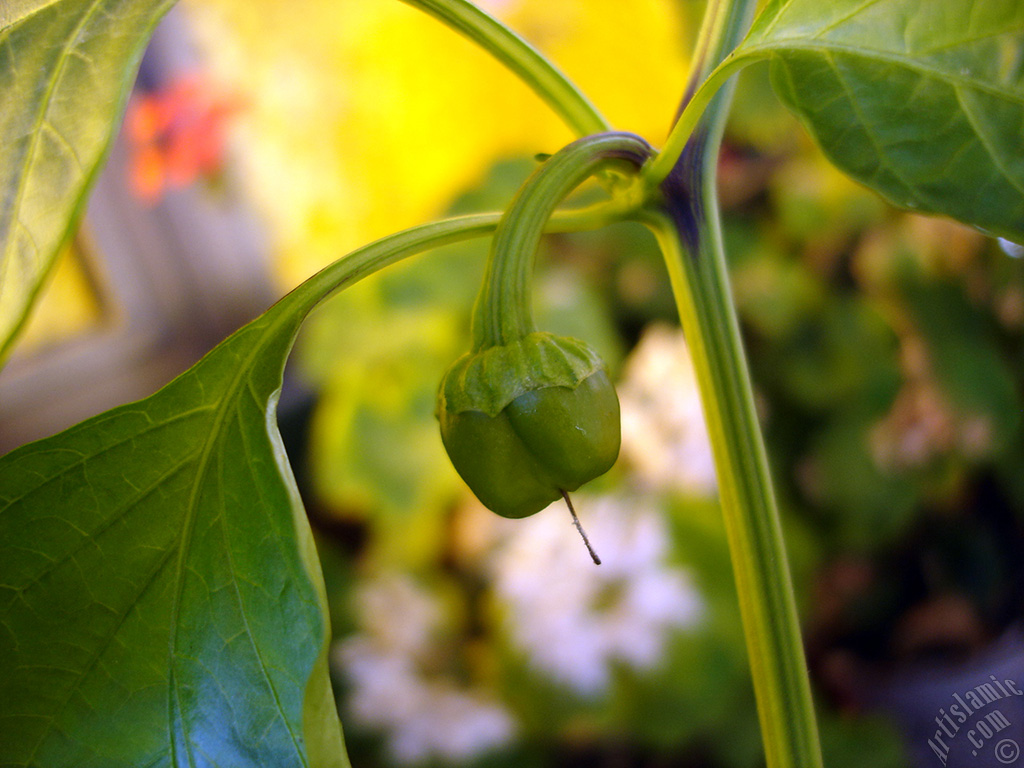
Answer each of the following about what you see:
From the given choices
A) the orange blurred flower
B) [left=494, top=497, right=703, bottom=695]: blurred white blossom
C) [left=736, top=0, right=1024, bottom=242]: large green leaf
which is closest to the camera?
[left=736, top=0, right=1024, bottom=242]: large green leaf

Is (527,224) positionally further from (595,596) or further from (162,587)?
(595,596)

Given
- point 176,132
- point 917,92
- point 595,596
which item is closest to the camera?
point 917,92

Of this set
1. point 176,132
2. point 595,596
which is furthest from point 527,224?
point 176,132

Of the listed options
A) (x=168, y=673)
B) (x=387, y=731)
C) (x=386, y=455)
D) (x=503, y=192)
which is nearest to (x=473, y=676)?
(x=387, y=731)

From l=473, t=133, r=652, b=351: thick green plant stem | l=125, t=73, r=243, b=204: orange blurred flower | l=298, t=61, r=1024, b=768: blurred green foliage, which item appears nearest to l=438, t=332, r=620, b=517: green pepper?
l=473, t=133, r=652, b=351: thick green plant stem

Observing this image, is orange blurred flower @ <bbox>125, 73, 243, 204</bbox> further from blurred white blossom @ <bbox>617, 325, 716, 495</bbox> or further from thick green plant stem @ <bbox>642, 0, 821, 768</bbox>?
thick green plant stem @ <bbox>642, 0, 821, 768</bbox>

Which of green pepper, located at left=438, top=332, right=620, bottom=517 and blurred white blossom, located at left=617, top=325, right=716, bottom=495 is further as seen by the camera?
blurred white blossom, located at left=617, top=325, right=716, bottom=495
